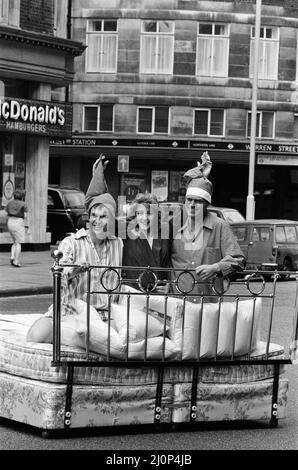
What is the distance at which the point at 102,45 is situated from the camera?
43656 mm

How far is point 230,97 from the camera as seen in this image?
43.3m

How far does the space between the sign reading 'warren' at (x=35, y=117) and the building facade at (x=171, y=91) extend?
1374 cm

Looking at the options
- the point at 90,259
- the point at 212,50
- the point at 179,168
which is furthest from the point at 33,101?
the point at 90,259

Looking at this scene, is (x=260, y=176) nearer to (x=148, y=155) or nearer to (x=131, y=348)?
(x=148, y=155)

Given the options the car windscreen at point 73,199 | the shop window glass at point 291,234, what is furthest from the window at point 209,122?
the shop window glass at point 291,234

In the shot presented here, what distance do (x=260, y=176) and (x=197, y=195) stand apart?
37.4 m

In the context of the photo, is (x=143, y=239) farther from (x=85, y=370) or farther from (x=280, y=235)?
(x=280, y=235)

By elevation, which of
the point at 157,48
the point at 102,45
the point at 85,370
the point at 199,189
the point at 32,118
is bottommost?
the point at 85,370

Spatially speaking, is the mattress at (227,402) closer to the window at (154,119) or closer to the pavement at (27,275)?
the pavement at (27,275)

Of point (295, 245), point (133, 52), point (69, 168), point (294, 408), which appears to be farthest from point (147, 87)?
point (294, 408)

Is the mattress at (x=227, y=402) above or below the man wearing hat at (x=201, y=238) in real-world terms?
below

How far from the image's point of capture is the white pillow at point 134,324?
703 cm

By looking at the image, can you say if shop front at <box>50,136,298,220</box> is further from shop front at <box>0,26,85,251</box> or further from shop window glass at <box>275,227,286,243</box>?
shop window glass at <box>275,227,286,243</box>

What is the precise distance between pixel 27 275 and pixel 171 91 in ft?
72.6
